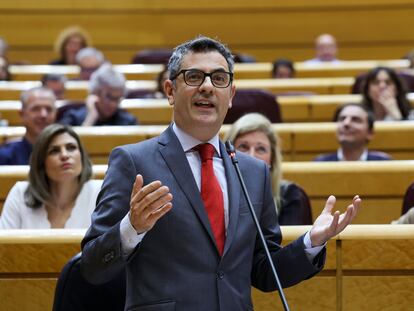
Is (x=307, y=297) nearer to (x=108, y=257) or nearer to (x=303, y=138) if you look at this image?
(x=108, y=257)

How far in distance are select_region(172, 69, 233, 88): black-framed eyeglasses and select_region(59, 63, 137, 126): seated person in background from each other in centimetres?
192

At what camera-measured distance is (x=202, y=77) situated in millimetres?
1136

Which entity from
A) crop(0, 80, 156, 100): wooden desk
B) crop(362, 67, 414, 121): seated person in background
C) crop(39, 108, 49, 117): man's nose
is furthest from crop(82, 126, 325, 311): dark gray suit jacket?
crop(0, 80, 156, 100): wooden desk

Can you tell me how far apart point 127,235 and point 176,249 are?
0.22 feet

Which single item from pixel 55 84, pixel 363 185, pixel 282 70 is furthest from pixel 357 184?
pixel 282 70

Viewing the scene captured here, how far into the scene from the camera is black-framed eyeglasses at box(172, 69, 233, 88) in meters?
1.13

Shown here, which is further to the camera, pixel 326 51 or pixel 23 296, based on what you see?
pixel 326 51

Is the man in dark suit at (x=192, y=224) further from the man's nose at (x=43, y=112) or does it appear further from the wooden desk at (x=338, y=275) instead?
the man's nose at (x=43, y=112)

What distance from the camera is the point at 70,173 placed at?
2100mm

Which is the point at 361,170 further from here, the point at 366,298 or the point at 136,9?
the point at 136,9

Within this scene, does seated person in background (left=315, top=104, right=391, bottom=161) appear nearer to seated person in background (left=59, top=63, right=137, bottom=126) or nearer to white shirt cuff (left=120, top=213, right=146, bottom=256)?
seated person in background (left=59, top=63, right=137, bottom=126)

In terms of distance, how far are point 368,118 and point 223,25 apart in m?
2.70

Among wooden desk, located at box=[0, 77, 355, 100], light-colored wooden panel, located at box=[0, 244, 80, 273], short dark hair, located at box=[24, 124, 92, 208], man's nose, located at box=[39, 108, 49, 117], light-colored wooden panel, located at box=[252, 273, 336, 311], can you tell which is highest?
wooden desk, located at box=[0, 77, 355, 100]

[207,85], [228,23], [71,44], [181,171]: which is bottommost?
[181,171]
